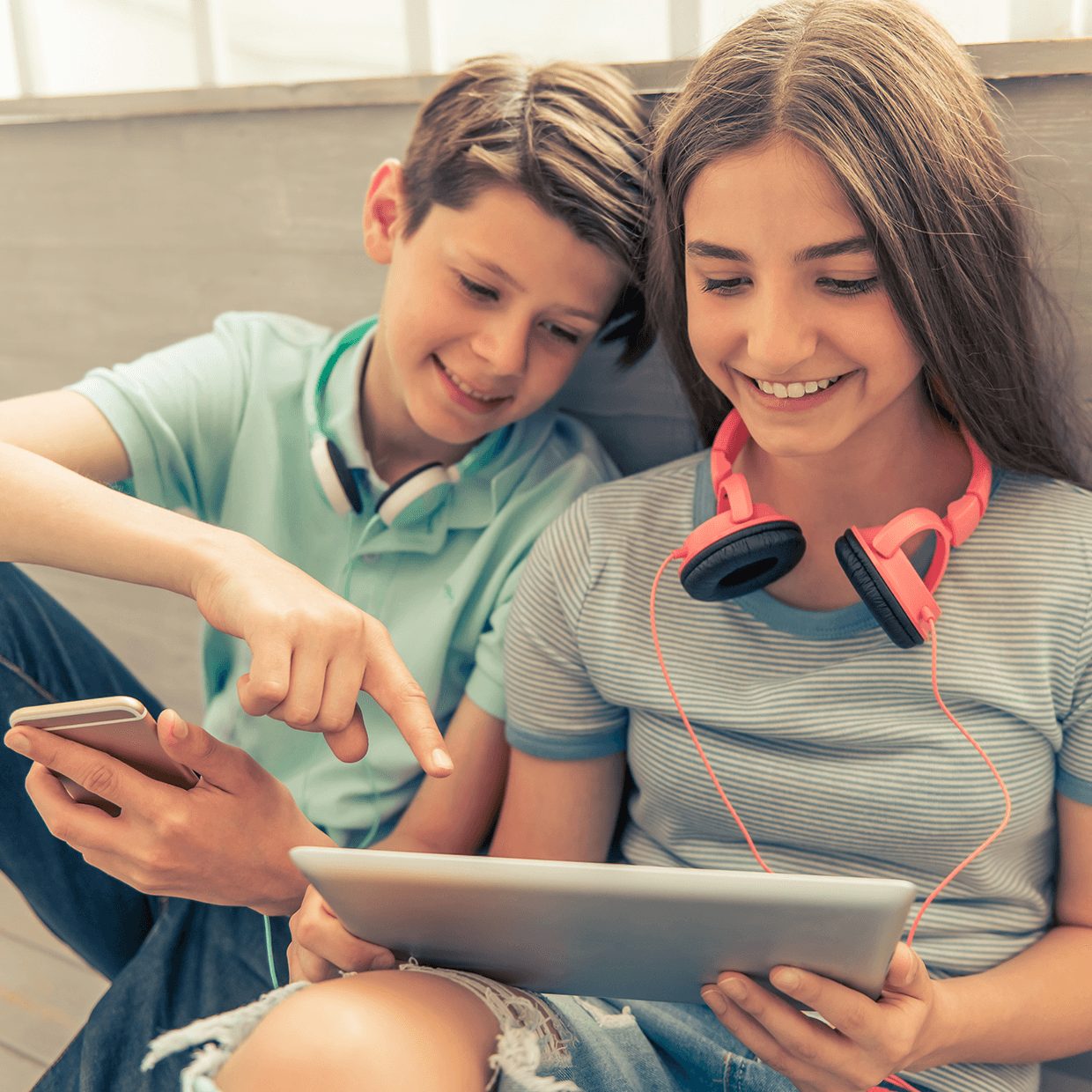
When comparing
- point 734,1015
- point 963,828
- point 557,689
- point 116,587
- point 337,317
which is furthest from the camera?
point 116,587

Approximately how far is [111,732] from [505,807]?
43 cm

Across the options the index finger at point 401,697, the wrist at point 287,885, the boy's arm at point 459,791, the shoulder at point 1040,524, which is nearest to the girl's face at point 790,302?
the shoulder at point 1040,524

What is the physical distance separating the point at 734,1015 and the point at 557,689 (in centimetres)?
36

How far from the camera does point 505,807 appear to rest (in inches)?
41.6

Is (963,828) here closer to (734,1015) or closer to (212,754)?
(734,1015)

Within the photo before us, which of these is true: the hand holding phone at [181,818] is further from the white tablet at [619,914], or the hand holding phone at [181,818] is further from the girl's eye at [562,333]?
the girl's eye at [562,333]

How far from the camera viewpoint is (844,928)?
600mm

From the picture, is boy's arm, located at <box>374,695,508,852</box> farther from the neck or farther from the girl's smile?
the girl's smile

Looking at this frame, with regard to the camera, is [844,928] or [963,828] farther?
[963,828]

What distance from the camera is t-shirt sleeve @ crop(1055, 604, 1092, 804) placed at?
0.82 metres

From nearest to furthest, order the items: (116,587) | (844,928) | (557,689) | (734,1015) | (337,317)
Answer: (844,928), (734,1015), (557,689), (337,317), (116,587)

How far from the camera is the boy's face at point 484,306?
1.00m

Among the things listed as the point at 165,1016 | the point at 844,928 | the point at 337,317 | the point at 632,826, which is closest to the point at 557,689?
the point at 632,826

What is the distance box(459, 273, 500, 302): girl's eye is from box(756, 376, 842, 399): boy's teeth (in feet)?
1.10
